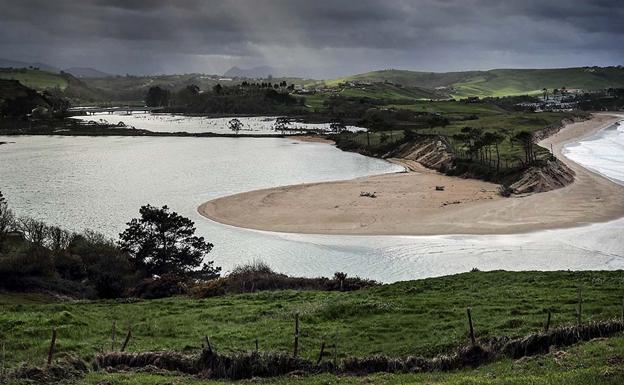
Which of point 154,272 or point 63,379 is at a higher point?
point 63,379

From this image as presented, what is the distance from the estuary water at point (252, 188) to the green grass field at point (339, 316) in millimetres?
14086

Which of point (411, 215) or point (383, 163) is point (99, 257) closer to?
point (411, 215)

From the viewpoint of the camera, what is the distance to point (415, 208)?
68688mm

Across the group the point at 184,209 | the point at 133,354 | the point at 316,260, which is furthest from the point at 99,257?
the point at 184,209

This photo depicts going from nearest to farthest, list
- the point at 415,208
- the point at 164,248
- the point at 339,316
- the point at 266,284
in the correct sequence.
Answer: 1. the point at 339,316
2. the point at 266,284
3. the point at 164,248
4. the point at 415,208

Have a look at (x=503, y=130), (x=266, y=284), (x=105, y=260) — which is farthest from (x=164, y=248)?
(x=503, y=130)

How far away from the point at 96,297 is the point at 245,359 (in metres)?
21.9

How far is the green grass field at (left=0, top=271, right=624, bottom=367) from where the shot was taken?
21469 mm

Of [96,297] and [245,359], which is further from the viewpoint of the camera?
[96,297]

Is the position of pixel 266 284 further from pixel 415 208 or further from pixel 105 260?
pixel 415 208

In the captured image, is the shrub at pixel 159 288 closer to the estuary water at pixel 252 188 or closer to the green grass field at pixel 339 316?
the green grass field at pixel 339 316

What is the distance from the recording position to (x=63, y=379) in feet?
56.3

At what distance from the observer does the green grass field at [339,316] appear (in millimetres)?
21469

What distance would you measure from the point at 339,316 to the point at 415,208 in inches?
1745
